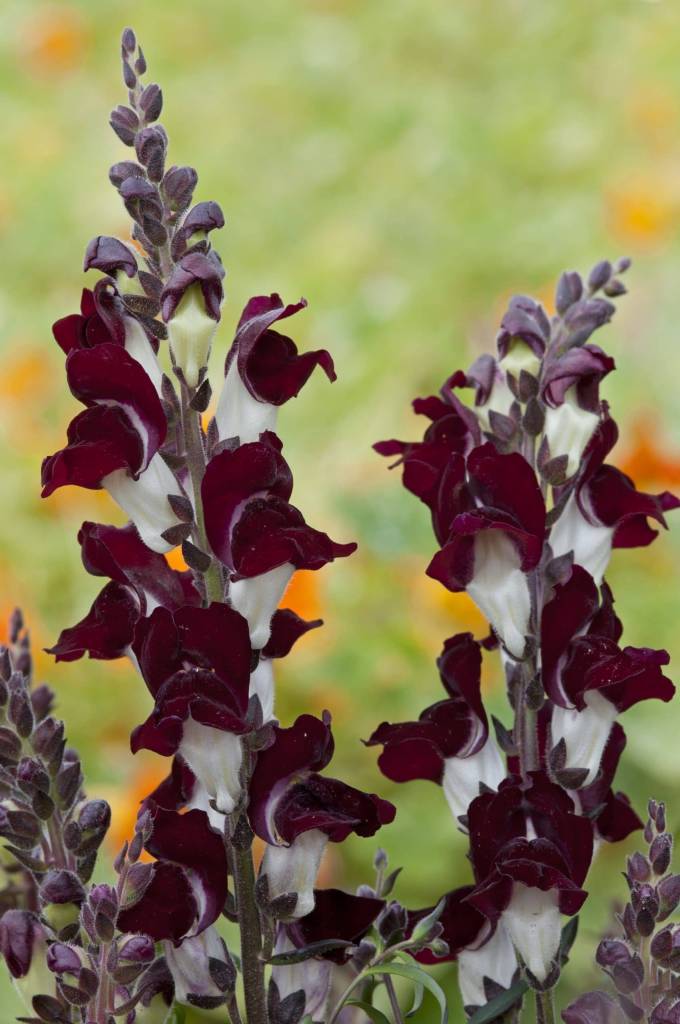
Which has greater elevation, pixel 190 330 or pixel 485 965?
pixel 190 330

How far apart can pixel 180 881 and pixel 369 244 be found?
175 centimetres

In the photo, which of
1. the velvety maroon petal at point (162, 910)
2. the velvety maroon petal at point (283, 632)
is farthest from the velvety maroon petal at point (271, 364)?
the velvety maroon petal at point (162, 910)

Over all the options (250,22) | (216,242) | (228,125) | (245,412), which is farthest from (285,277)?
(245,412)

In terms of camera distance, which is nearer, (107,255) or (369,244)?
(107,255)

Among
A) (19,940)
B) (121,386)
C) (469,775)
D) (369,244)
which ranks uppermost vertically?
(369,244)

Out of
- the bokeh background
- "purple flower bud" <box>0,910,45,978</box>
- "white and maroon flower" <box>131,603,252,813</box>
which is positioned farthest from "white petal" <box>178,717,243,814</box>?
the bokeh background

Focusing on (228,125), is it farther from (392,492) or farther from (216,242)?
(392,492)

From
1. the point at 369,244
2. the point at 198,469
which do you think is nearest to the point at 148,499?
the point at 198,469

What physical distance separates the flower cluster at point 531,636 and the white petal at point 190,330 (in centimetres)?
12

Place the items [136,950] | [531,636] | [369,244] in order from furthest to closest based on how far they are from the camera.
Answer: [369,244] → [531,636] → [136,950]

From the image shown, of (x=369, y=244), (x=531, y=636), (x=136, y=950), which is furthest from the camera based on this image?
(x=369, y=244)

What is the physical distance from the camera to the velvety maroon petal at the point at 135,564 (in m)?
0.63

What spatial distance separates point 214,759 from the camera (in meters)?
0.60

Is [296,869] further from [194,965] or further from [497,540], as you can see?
[497,540]
